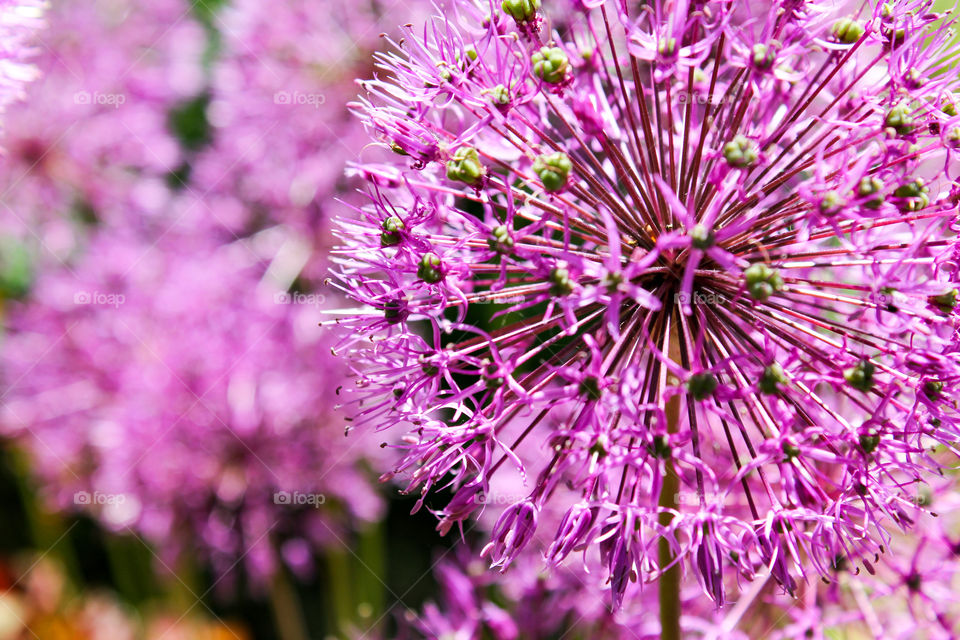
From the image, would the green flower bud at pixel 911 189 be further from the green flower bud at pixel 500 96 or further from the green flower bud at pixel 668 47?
the green flower bud at pixel 500 96

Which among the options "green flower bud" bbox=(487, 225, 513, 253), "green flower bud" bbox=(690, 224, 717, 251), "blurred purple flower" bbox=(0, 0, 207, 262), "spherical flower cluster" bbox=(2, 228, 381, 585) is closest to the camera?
"green flower bud" bbox=(690, 224, 717, 251)

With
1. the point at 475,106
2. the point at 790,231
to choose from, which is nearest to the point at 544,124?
the point at 475,106

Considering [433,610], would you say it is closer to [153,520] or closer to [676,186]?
[676,186]

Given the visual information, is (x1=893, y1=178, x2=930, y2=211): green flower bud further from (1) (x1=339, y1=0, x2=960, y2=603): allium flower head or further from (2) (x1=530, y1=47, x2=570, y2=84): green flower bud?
(2) (x1=530, y1=47, x2=570, y2=84): green flower bud

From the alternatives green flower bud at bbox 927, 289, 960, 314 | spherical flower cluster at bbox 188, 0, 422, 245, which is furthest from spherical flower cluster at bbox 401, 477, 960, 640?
spherical flower cluster at bbox 188, 0, 422, 245

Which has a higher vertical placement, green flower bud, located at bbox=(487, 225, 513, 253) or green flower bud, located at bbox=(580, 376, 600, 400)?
green flower bud, located at bbox=(487, 225, 513, 253)

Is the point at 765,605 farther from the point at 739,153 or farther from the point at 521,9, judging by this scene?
the point at 521,9
